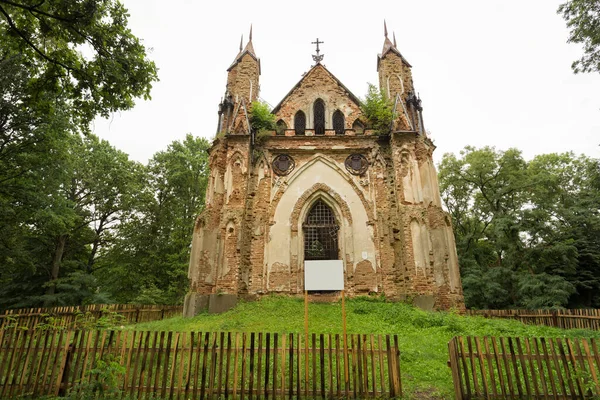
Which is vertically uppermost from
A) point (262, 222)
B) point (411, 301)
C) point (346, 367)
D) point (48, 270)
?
point (262, 222)

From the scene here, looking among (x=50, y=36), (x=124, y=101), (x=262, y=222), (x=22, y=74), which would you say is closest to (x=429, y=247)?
(x=262, y=222)

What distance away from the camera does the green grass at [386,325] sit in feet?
26.1

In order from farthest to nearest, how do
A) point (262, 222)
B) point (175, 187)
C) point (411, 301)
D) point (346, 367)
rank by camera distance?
point (175, 187) → point (262, 222) → point (411, 301) → point (346, 367)

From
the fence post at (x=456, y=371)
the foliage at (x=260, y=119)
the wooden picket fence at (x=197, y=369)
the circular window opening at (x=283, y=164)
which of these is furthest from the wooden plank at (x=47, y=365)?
the foliage at (x=260, y=119)

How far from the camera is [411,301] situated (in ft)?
Answer: 45.7

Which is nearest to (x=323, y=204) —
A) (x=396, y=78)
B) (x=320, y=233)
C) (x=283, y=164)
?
(x=320, y=233)

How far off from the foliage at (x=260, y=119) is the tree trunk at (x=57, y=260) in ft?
51.5

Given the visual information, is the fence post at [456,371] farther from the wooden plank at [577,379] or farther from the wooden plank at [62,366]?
the wooden plank at [62,366]

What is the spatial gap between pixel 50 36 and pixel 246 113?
1044 cm

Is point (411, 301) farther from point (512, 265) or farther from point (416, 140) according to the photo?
point (512, 265)

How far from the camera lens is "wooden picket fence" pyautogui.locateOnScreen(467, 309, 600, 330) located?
13674mm

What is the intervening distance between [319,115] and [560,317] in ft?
46.9

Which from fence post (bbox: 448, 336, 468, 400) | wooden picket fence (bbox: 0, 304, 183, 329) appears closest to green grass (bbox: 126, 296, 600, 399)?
fence post (bbox: 448, 336, 468, 400)

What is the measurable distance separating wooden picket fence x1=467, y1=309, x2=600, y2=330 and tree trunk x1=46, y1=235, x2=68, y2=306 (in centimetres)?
2341
